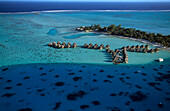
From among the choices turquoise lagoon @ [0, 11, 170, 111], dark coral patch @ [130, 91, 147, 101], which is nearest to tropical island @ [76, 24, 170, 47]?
turquoise lagoon @ [0, 11, 170, 111]

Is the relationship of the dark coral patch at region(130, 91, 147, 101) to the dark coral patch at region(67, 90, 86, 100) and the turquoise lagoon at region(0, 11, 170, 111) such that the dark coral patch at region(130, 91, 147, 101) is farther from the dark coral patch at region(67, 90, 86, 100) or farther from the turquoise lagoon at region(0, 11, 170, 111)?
the dark coral patch at region(67, 90, 86, 100)

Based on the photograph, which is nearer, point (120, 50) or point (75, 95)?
point (75, 95)

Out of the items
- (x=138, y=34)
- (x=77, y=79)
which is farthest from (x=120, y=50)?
(x=77, y=79)

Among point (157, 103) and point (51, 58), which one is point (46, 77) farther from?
point (157, 103)

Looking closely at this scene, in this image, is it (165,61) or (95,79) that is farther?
(165,61)

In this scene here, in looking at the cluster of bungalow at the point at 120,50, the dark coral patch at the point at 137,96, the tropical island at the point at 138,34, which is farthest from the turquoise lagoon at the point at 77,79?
the tropical island at the point at 138,34

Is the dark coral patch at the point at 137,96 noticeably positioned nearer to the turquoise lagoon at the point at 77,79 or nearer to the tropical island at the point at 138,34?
the turquoise lagoon at the point at 77,79

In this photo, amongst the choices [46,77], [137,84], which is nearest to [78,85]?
[46,77]

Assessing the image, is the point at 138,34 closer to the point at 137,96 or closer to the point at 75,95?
the point at 137,96
